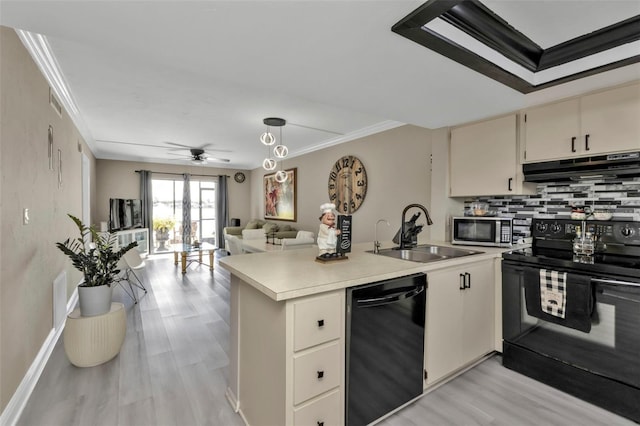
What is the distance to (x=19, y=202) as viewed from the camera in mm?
1940

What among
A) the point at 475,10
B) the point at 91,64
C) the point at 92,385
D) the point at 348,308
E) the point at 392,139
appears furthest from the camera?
the point at 392,139

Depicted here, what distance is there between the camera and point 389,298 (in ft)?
5.46

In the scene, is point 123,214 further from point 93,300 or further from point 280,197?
point 93,300

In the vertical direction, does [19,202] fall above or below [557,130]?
below

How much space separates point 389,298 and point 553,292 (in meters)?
1.26

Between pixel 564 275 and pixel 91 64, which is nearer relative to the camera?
pixel 564 275

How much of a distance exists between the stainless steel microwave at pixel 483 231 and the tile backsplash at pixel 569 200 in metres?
0.27

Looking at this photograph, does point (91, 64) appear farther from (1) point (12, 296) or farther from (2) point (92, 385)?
(2) point (92, 385)

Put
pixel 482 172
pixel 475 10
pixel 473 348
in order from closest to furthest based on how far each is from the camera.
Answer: pixel 475 10 < pixel 473 348 < pixel 482 172

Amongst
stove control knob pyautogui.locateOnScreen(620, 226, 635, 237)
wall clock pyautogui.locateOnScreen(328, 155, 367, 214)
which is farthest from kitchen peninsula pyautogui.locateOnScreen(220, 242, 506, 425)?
wall clock pyautogui.locateOnScreen(328, 155, 367, 214)

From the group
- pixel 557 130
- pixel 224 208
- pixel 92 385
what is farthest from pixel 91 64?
pixel 224 208

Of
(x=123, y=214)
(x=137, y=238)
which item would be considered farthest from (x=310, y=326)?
(x=137, y=238)

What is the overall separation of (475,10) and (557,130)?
132 cm

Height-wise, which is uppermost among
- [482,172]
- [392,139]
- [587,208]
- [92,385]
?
[392,139]
